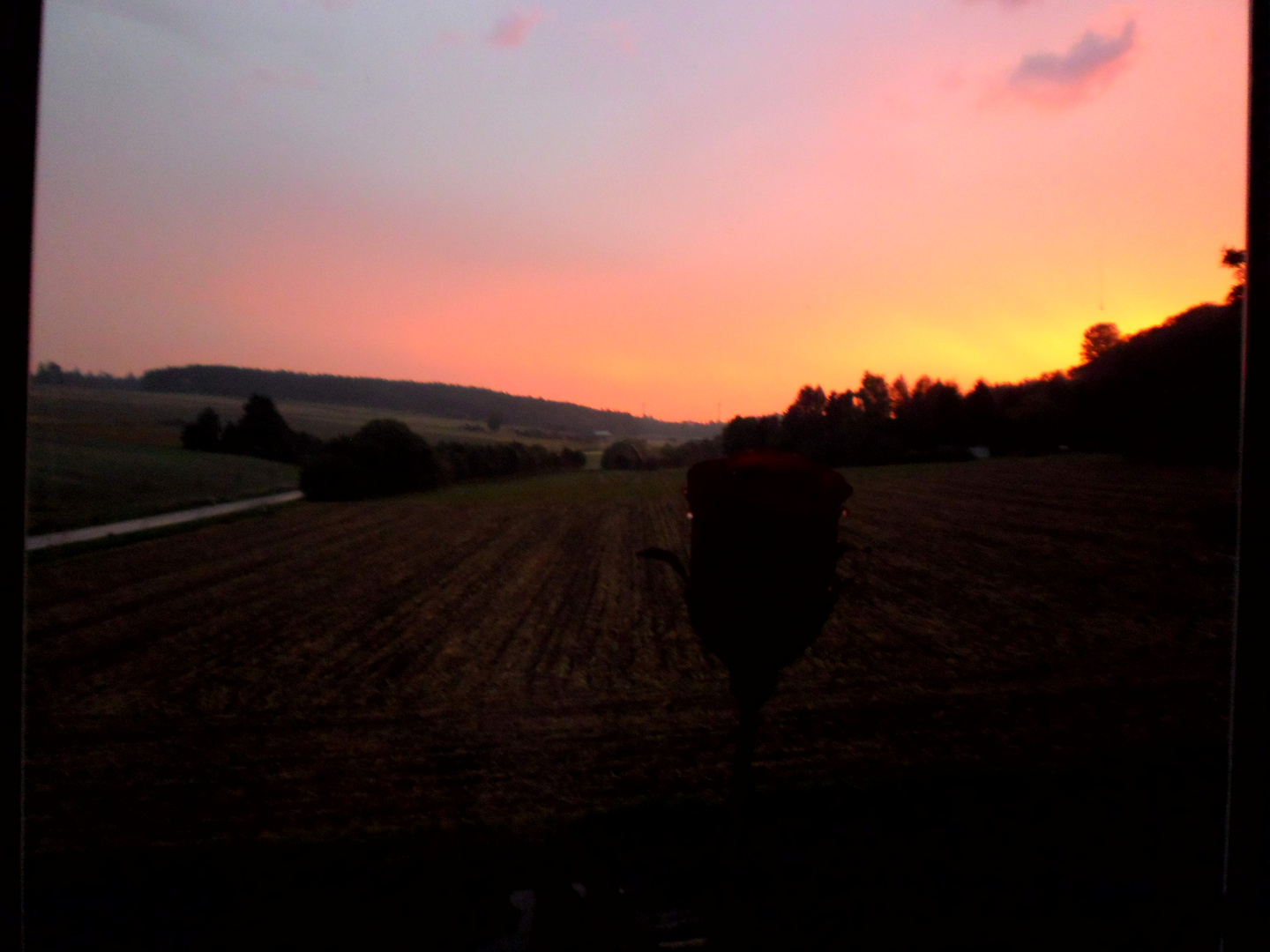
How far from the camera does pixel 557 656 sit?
63.4 inches

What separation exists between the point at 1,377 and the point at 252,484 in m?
0.74

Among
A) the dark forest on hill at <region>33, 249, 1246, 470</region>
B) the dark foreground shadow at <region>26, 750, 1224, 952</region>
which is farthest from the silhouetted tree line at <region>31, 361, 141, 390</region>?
the dark foreground shadow at <region>26, 750, 1224, 952</region>

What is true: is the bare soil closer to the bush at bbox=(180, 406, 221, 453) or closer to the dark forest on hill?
the dark forest on hill

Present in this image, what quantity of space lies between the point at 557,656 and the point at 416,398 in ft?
2.58

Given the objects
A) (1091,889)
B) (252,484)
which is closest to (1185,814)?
(1091,889)

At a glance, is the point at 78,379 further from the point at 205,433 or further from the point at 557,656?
the point at 557,656

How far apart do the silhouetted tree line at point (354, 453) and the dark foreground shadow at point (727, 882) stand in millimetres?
778

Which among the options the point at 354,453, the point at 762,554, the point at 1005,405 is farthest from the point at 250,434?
the point at 1005,405

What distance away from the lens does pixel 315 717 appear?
1.48 metres

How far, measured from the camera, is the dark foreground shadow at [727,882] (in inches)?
42.4

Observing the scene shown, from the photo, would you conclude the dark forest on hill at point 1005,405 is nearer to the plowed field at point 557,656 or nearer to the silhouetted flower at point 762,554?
the plowed field at point 557,656

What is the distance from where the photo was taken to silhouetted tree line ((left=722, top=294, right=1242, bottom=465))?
1282 millimetres

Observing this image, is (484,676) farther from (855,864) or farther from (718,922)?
(855,864)

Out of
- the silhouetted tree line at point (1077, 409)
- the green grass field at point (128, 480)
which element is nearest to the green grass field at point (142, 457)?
the green grass field at point (128, 480)
